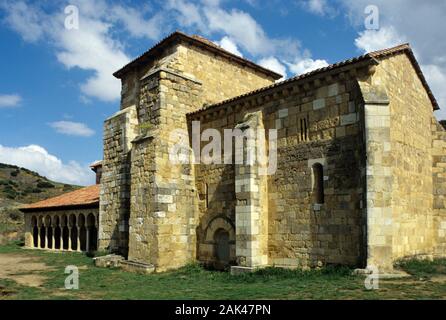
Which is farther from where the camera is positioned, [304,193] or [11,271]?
[11,271]

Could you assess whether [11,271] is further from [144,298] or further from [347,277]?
[347,277]

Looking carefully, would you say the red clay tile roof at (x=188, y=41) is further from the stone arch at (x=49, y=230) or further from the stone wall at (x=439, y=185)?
the stone arch at (x=49, y=230)

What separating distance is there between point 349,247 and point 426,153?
5922 mm

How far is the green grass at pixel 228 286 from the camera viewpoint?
912 centimetres

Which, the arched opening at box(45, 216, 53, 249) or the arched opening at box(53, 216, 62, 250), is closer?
the arched opening at box(53, 216, 62, 250)

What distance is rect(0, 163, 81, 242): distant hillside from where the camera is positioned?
39556 millimetres

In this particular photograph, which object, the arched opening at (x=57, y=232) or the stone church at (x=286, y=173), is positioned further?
the arched opening at (x=57, y=232)

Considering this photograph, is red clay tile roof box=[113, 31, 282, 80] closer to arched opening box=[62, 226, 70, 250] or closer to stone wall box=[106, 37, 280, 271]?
stone wall box=[106, 37, 280, 271]

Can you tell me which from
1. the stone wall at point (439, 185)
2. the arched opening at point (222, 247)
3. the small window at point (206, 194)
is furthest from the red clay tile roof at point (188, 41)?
the stone wall at point (439, 185)

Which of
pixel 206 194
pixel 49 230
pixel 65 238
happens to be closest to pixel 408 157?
pixel 206 194

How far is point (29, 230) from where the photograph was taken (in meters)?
28.3

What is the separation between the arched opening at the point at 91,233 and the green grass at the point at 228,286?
8.72 metres

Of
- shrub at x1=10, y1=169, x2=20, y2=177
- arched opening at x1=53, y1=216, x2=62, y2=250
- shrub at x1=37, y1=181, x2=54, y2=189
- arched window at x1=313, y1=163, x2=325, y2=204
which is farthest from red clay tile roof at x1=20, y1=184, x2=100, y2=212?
shrub at x1=10, y1=169, x2=20, y2=177
